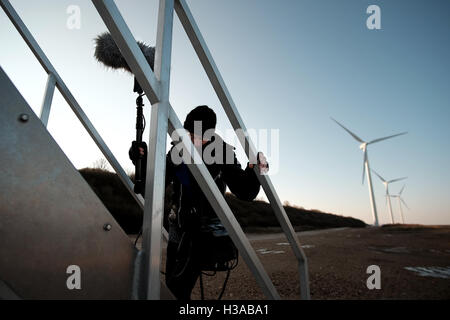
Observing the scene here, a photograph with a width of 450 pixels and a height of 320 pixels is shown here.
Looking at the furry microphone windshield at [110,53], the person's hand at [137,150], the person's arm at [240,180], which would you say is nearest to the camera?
the person's hand at [137,150]

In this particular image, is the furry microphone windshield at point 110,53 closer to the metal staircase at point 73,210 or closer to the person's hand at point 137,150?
the metal staircase at point 73,210

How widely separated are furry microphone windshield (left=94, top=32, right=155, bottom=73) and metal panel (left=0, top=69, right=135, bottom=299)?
44.1 inches

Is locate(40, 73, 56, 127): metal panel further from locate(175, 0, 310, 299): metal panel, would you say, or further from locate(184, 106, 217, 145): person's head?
locate(184, 106, 217, 145): person's head

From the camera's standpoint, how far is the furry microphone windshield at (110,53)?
1822mm

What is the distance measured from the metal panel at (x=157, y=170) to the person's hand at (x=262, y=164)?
77 centimetres

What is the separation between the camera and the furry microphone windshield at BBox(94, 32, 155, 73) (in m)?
1.82

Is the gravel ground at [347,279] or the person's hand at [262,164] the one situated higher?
the person's hand at [262,164]

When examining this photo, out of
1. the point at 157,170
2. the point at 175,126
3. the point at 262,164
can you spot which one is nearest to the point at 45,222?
→ the point at 157,170

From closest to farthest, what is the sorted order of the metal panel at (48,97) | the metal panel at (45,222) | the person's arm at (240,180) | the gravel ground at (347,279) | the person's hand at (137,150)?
the metal panel at (45,222), the person's hand at (137,150), the metal panel at (48,97), the person's arm at (240,180), the gravel ground at (347,279)

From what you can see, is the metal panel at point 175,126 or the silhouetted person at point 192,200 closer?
the metal panel at point 175,126

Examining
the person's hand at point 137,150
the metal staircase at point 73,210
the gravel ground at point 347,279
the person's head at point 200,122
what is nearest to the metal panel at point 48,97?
the person's hand at point 137,150

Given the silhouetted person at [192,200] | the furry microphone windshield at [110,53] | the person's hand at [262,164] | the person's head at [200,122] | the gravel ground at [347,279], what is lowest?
the gravel ground at [347,279]

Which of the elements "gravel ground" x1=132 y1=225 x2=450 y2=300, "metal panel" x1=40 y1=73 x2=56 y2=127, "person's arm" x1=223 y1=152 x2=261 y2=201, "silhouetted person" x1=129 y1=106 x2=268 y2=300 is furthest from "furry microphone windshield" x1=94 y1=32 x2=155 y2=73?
"gravel ground" x1=132 y1=225 x2=450 y2=300
